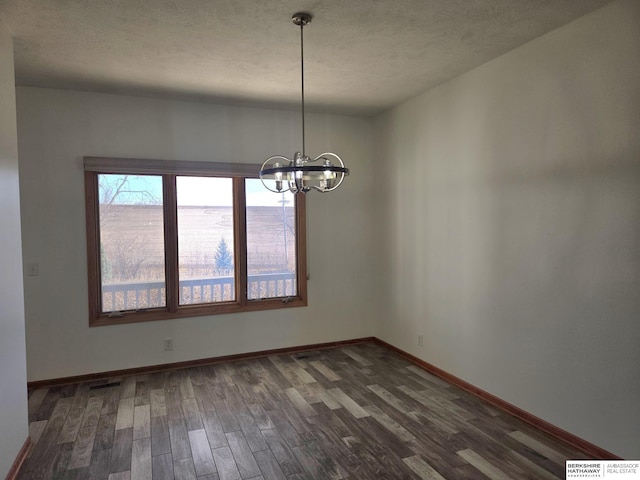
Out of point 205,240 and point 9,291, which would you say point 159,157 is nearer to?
point 205,240

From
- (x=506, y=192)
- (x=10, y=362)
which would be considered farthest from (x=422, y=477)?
(x=10, y=362)

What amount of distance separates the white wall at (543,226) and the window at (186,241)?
5.20 feet

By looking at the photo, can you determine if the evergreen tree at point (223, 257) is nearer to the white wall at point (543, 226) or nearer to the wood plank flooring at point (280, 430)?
the wood plank flooring at point (280, 430)

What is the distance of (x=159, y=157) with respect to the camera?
420cm

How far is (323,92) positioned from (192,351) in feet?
9.74

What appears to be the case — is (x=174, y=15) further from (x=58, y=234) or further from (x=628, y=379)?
(x=628, y=379)

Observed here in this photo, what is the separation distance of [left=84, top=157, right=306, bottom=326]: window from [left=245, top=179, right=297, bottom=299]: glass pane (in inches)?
0.4

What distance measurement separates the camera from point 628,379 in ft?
8.00

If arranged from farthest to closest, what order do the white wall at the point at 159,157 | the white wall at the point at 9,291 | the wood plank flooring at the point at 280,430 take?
the white wall at the point at 159,157 → the wood plank flooring at the point at 280,430 → the white wall at the point at 9,291
